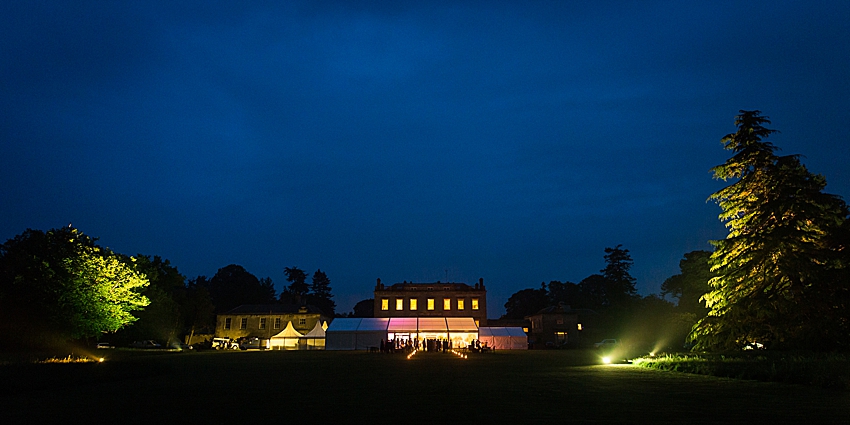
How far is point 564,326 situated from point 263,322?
124 ft

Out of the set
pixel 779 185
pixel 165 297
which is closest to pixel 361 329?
pixel 165 297

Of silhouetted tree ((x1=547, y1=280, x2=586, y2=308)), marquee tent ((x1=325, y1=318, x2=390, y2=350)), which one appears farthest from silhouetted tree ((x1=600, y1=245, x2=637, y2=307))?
marquee tent ((x1=325, y1=318, x2=390, y2=350))

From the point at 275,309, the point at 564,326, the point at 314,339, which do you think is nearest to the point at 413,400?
the point at 314,339

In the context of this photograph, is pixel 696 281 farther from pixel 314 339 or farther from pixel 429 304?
pixel 314 339

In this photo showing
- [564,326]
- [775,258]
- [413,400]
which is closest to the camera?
[413,400]

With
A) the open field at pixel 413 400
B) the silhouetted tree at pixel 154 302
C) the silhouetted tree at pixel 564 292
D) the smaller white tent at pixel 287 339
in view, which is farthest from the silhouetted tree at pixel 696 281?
the silhouetted tree at pixel 564 292

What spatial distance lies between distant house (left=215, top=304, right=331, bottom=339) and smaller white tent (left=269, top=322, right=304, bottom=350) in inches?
228

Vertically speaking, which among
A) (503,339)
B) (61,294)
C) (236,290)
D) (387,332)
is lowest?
(503,339)

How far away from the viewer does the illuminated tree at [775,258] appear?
56.7 feet

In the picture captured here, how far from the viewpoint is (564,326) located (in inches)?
2689

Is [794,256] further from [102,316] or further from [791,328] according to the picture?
[102,316]

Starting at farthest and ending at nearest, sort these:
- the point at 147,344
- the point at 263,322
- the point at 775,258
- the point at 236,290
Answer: the point at 236,290 → the point at 263,322 → the point at 147,344 → the point at 775,258

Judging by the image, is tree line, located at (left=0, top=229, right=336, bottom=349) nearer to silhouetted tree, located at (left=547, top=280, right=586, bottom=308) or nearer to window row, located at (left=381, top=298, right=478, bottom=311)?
window row, located at (left=381, top=298, right=478, bottom=311)

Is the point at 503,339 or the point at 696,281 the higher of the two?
the point at 696,281
